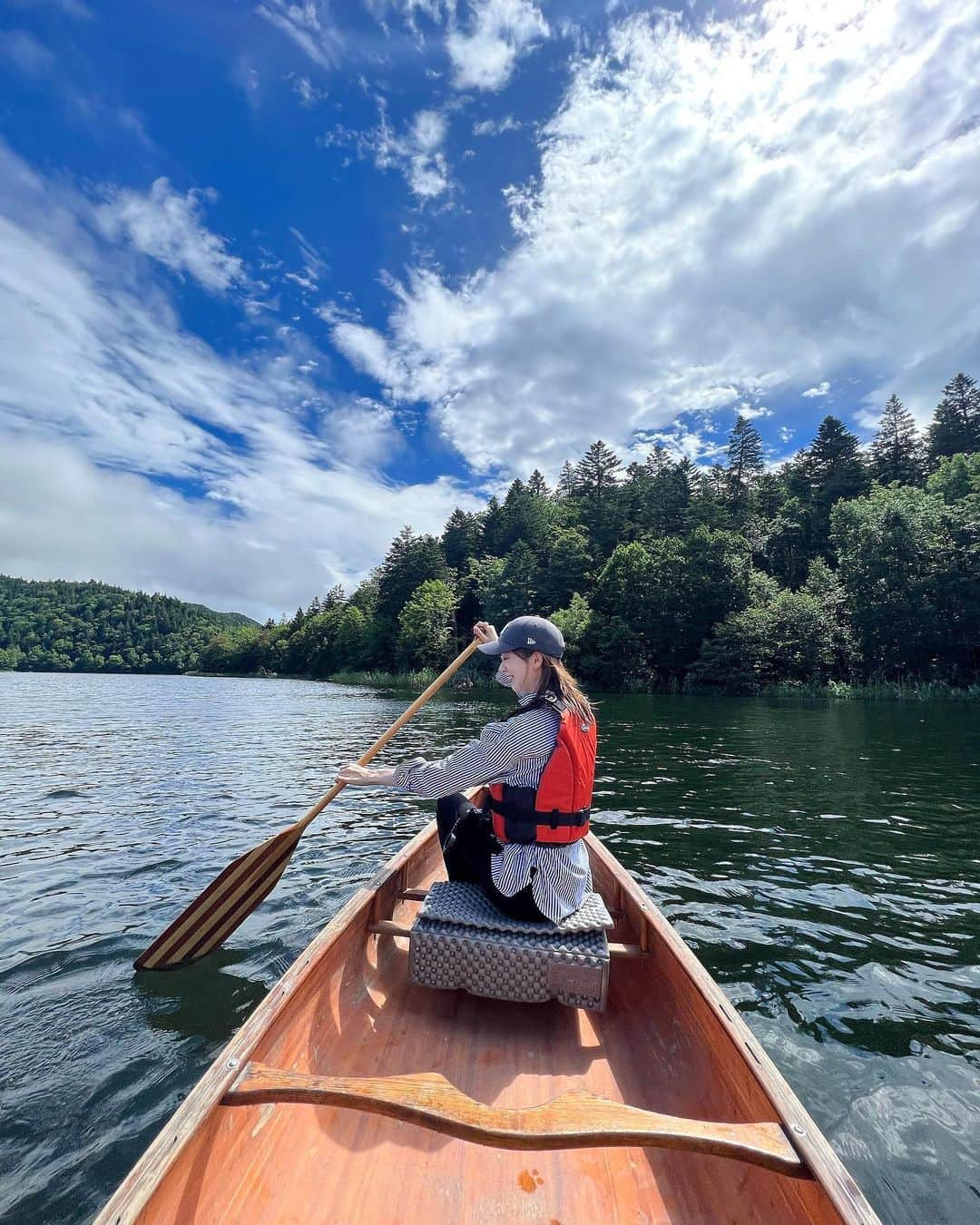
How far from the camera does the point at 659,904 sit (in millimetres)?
5523

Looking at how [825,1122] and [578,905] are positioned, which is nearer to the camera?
[825,1122]

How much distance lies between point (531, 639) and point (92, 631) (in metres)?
142

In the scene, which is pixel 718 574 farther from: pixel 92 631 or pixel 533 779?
pixel 92 631

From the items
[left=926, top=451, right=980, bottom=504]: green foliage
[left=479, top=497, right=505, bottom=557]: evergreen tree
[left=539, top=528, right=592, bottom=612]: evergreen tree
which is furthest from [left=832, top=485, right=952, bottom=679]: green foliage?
[left=479, top=497, right=505, bottom=557]: evergreen tree

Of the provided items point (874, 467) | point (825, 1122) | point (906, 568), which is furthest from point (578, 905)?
point (874, 467)

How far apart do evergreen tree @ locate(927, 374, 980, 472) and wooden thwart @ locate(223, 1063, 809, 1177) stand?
7634cm

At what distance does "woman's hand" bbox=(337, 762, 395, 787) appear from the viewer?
11.3ft

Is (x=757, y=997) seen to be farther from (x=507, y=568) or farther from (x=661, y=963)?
(x=507, y=568)

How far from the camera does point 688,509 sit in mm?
57531

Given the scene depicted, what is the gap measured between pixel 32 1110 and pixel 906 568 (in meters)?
45.4

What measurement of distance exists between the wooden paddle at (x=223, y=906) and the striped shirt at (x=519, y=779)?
125 centimetres

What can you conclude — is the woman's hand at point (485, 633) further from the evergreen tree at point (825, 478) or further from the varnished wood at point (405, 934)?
A: the evergreen tree at point (825, 478)

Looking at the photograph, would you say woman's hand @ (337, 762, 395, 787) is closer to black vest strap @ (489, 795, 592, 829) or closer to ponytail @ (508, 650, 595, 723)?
black vest strap @ (489, 795, 592, 829)


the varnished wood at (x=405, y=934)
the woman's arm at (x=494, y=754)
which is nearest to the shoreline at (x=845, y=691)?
the varnished wood at (x=405, y=934)
